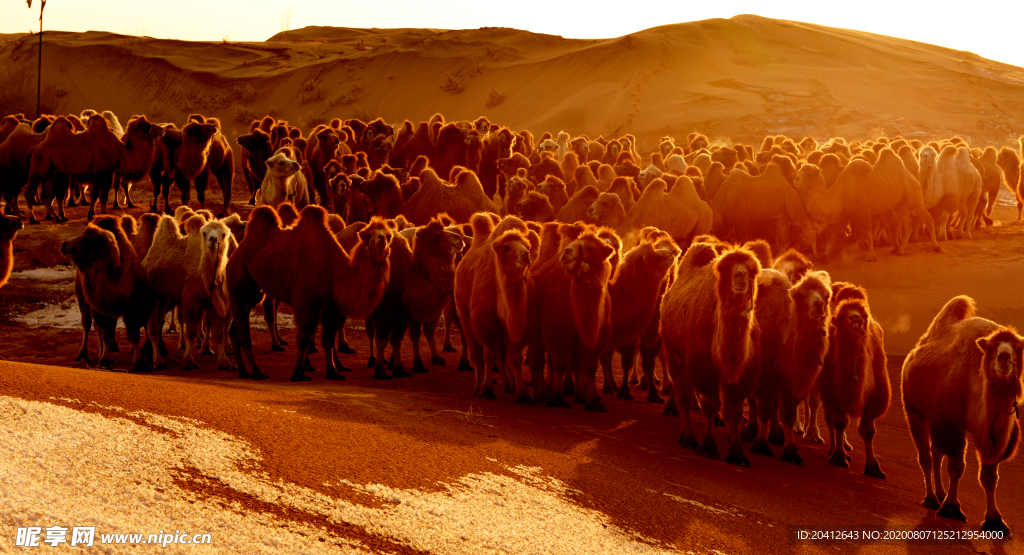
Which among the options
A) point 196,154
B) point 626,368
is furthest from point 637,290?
point 196,154

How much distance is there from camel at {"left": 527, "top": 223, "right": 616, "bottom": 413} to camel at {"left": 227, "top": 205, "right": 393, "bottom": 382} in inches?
78.5

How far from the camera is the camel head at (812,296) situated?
25.8 ft

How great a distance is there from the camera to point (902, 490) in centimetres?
759

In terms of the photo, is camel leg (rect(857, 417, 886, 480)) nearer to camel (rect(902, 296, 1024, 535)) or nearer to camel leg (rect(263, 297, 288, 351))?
camel (rect(902, 296, 1024, 535))

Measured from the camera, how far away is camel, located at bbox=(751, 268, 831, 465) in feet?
26.3

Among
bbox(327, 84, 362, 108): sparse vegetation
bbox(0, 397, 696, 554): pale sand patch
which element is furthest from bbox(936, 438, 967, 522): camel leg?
bbox(327, 84, 362, 108): sparse vegetation

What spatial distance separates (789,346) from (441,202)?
29.7ft

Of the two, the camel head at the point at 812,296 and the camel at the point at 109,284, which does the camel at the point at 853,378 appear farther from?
the camel at the point at 109,284

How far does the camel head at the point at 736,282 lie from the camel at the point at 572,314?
5.75 feet

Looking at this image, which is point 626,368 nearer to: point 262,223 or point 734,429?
point 734,429

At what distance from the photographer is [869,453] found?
8.03 metres

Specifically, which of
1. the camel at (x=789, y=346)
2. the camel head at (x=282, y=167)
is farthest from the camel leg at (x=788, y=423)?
the camel head at (x=282, y=167)

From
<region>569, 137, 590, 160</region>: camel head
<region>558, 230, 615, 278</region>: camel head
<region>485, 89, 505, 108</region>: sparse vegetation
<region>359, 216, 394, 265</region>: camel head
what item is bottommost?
<region>359, 216, 394, 265</region>: camel head

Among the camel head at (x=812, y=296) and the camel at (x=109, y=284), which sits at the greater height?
the camel head at (x=812, y=296)
